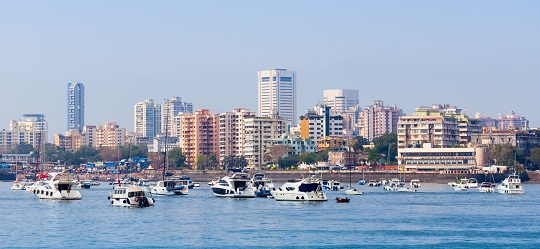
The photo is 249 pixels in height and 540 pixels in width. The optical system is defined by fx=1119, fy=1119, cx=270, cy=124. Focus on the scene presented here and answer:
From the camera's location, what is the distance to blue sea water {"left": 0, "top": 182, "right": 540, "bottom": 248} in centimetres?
5434

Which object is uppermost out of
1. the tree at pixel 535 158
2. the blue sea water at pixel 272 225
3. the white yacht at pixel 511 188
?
the tree at pixel 535 158

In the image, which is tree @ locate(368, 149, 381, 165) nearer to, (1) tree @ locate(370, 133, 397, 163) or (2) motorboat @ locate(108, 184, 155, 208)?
(1) tree @ locate(370, 133, 397, 163)

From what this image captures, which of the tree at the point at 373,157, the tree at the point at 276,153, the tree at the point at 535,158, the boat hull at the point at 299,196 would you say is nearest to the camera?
the boat hull at the point at 299,196

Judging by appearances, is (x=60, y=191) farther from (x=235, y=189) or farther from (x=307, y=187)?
(x=307, y=187)

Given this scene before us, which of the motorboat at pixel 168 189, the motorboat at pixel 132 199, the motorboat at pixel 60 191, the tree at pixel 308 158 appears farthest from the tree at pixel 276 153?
the motorboat at pixel 132 199

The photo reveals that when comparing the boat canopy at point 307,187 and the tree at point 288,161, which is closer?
the boat canopy at point 307,187

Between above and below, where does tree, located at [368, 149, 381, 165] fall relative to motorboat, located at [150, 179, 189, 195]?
above

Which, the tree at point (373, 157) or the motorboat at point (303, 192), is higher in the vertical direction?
the tree at point (373, 157)

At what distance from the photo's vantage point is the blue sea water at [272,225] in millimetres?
54344

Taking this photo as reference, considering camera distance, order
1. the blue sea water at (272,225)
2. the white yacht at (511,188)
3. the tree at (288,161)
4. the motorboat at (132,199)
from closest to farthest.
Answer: the blue sea water at (272,225) < the motorboat at (132,199) < the white yacht at (511,188) < the tree at (288,161)

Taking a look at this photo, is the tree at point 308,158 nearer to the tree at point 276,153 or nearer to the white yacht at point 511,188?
the tree at point 276,153

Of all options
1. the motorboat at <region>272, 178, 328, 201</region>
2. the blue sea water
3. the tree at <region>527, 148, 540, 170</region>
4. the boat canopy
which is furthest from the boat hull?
the tree at <region>527, 148, 540, 170</region>

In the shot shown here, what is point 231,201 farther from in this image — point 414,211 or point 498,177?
point 498,177

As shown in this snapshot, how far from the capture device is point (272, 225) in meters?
63.4
